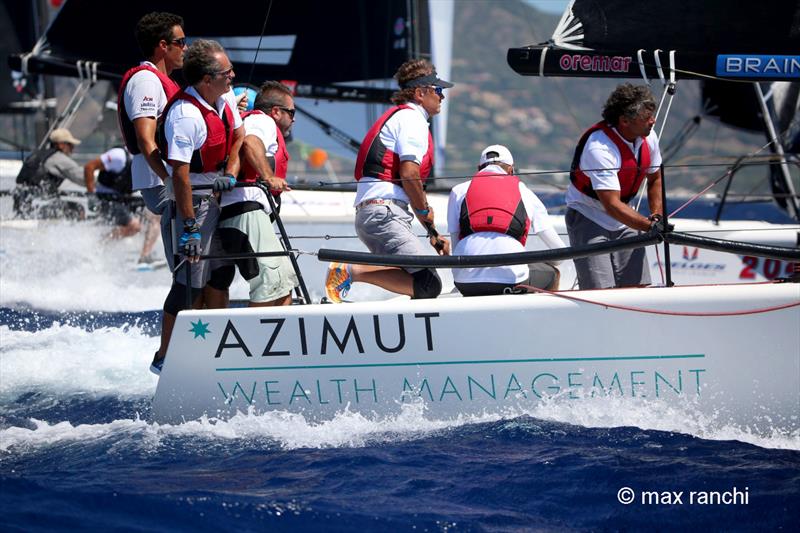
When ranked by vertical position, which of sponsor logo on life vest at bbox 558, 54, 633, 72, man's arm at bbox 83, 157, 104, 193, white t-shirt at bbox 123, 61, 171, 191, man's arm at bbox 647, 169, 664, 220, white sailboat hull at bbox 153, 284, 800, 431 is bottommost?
white sailboat hull at bbox 153, 284, 800, 431

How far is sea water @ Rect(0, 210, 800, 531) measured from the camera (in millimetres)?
3256

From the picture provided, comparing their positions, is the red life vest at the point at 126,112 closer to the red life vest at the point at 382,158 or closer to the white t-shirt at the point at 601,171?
the red life vest at the point at 382,158

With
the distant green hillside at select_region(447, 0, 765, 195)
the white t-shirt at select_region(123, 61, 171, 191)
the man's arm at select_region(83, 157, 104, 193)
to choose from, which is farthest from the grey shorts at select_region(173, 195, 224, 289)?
the distant green hillside at select_region(447, 0, 765, 195)

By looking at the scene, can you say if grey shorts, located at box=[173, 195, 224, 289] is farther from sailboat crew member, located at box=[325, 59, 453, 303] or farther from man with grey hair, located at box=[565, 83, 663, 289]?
man with grey hair, located at box=[565, 83, 663, 289]

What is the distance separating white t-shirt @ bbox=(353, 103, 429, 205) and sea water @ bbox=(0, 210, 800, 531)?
1.22 m

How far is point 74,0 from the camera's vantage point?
990 centimetres

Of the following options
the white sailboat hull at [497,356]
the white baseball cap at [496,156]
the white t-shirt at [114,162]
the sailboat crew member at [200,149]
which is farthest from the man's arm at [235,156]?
the white t-shirt at [114,162]

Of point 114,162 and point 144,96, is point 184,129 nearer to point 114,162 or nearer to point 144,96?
point 144,96

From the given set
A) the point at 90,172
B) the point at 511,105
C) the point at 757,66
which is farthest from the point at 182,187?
the point at 511,105

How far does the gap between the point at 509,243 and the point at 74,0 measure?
711 cm

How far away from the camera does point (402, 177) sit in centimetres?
475

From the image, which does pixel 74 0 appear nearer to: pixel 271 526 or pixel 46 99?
pixel 46 99

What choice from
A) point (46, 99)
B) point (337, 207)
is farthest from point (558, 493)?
point (46, 99)

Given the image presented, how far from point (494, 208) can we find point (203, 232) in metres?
1.24
